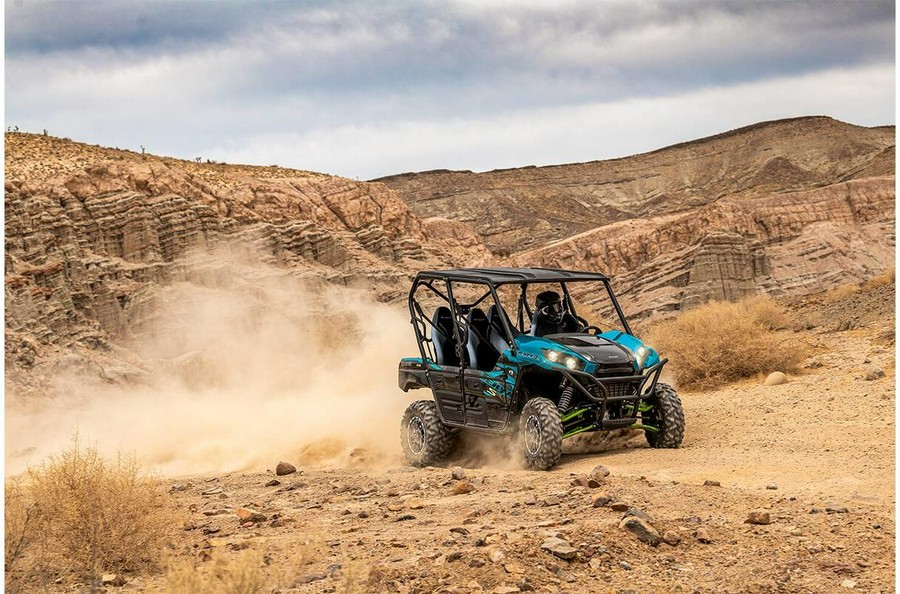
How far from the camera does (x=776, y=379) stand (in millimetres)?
17109

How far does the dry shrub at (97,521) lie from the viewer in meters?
7.79

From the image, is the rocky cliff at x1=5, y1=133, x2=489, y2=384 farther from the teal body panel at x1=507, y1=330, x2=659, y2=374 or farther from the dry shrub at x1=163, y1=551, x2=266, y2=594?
the dry shrub at x1=163, y1=551, x2=266, y2=594

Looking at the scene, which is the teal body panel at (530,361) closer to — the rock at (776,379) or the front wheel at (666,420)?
the front wheel at (666,420)

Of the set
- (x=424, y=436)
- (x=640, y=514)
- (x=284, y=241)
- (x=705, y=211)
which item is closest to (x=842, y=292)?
(x=705, y=211)

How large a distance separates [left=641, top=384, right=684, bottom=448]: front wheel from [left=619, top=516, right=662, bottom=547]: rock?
4.62 meters

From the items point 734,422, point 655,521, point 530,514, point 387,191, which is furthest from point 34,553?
point 387,191

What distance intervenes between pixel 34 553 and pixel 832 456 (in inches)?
298

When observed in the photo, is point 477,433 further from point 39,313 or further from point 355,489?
point 39,313

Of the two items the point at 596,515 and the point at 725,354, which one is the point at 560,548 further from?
the point at 725,354

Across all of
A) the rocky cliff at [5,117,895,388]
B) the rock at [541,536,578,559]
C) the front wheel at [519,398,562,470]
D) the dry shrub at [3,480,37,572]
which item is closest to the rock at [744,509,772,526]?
the rock at [541,536,578,559]

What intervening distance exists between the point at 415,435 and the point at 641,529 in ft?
20.2

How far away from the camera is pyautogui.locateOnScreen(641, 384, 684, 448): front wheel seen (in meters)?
12.0

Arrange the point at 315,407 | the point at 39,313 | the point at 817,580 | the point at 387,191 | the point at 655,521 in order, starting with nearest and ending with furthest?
the point at 817,580
the point at 655,521
the point at 315,407
the point at 39,313
the point at 387,191

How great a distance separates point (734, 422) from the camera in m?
13.7
